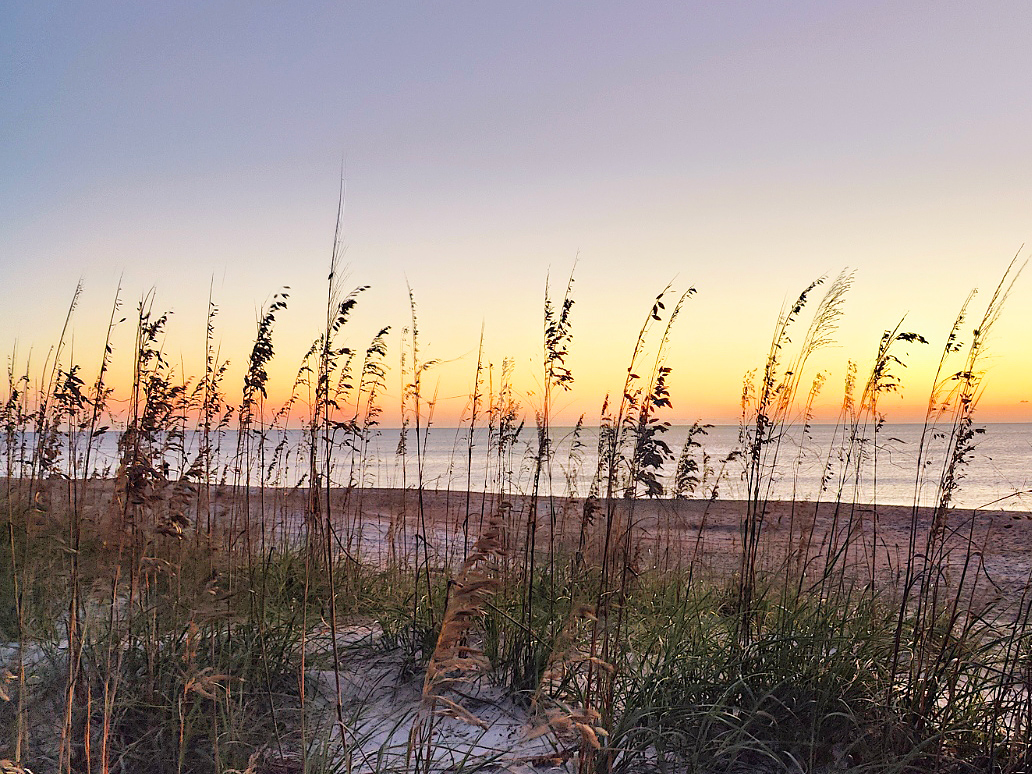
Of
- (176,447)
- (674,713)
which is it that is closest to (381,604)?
(176,447)

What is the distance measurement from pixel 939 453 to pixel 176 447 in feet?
165

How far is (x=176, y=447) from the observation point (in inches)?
167

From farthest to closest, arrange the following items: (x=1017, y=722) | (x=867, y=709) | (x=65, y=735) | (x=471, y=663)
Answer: (x=867, y=709) < (x=1017, y=722) < (x=65, y=735) < (x=471, y=663)

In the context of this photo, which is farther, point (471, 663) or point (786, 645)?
point (786, 645)

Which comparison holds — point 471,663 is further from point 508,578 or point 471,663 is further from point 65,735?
point 508,578

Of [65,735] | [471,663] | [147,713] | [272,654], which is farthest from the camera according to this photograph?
[272,654]

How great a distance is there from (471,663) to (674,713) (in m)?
1.81

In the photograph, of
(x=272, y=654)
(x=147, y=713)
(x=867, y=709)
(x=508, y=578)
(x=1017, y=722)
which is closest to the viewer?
(x=1017, y=722)

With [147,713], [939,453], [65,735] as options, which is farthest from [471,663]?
[939,453]

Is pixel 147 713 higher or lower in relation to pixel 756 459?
lower

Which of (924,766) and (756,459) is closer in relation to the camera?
(924,766)

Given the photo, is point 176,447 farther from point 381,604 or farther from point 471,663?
point 471,663

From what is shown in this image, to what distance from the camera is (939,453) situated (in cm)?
4591

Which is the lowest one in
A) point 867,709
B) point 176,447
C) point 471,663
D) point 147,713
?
point 147,713
